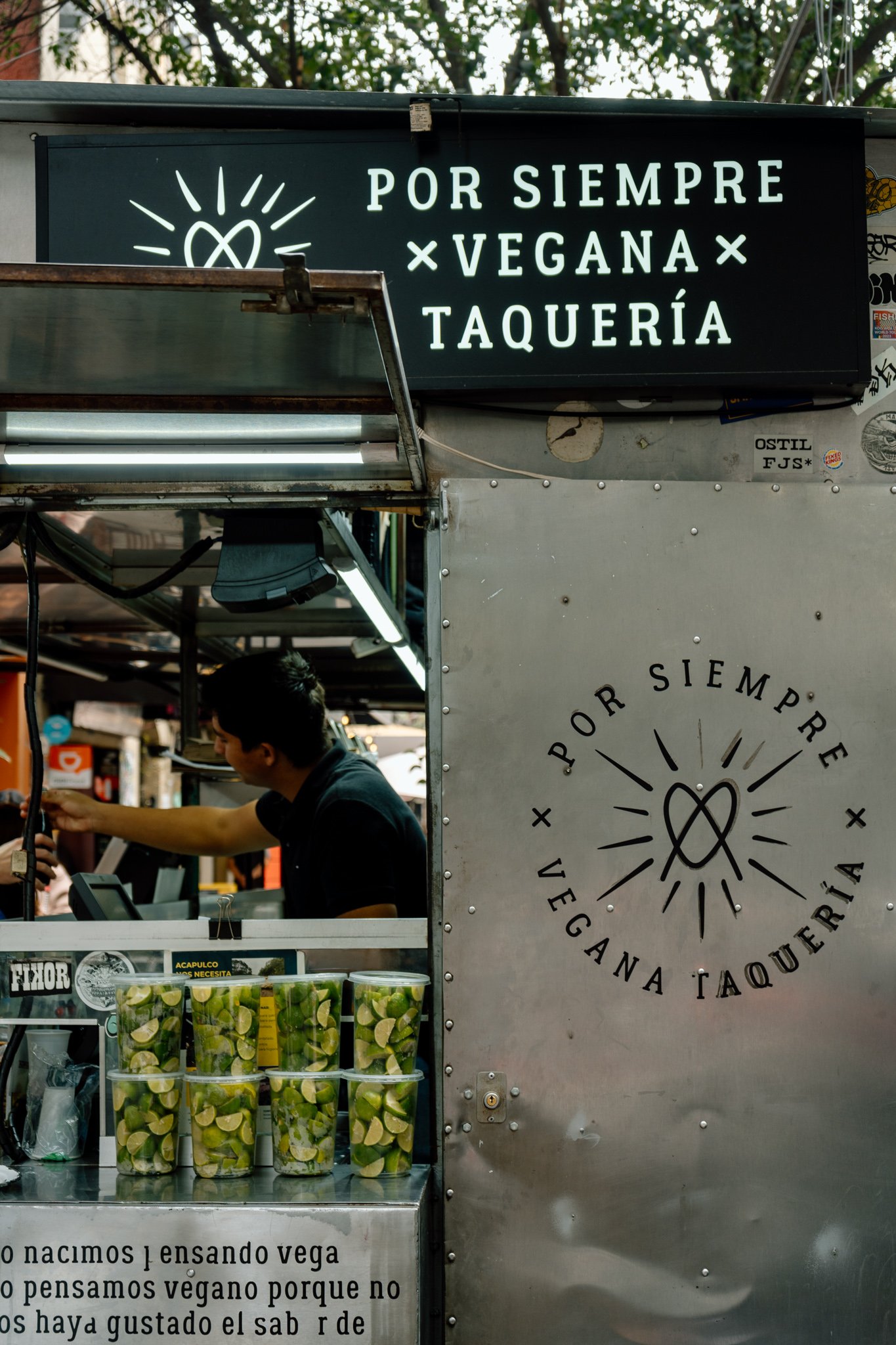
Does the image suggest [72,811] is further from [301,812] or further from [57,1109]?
[57,1109]

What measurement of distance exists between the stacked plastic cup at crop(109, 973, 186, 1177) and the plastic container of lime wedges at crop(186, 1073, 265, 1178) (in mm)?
82

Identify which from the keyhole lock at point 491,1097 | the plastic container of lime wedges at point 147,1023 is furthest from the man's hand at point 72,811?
the keyhole lock at point 491,1097

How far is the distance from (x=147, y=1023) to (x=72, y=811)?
3.66ft

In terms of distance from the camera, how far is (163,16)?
10.0 meters

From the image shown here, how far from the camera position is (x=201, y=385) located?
8.71 feet

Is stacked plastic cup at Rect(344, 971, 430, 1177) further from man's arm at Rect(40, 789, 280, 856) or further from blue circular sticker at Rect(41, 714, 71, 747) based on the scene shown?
blue circular sticker at Rect(41, 714, 71, 747)

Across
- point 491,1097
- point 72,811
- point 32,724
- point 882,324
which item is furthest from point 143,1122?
point 882,324

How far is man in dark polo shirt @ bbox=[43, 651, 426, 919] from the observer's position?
3.45m

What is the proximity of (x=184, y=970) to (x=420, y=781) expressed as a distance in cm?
439

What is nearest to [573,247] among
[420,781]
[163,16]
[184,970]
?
[184,970]

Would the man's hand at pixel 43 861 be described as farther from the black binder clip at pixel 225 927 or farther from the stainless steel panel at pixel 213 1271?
the stainless steel panel at pixel 213 1271

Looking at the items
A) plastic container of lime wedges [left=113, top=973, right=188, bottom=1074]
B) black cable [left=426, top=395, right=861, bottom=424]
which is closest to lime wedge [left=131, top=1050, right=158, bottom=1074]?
plastic container of lime wedges [left=113, top=973, right=188, bottom=1074]

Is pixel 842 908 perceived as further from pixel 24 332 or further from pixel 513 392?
pixel 24 332

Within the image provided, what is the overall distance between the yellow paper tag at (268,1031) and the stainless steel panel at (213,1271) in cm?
42
